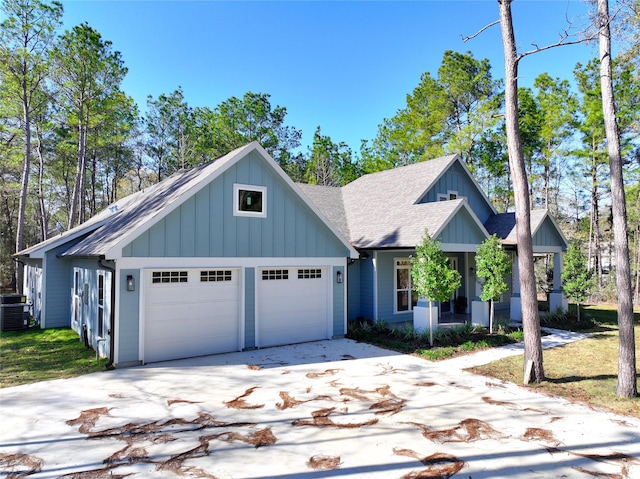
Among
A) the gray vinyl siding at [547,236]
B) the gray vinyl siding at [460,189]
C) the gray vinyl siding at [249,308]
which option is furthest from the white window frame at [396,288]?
the gray vinyl siding at [547,236]

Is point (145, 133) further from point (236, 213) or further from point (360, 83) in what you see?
point (236, 213)

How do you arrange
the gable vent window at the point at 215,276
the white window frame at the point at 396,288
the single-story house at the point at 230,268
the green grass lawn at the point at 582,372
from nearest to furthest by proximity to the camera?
the green grass lawn at the point at 582,372 → the single-story house at the point at 230,268 → the gable vent window at the point at 215,276 → the white window frame at the point at 396,288

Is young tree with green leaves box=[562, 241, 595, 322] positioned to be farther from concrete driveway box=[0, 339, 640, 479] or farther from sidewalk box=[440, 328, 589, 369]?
concrete driveway box=[0, 339, 640, 479]

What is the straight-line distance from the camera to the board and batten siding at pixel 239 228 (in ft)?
27.9

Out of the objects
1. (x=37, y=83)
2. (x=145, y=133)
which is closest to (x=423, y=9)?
(x=37, y=83)

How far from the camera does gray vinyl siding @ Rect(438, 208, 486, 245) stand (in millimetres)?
12306

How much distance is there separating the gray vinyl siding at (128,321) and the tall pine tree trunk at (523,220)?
26.3 ft

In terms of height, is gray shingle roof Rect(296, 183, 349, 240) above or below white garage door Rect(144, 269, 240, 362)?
above

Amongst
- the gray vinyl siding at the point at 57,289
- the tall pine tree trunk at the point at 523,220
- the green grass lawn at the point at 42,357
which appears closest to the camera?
the tall pine tree trunk at the point at 523,220

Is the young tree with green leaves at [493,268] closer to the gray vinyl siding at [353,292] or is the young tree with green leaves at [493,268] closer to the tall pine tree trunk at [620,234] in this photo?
the gray vinyl siding at [353,292]

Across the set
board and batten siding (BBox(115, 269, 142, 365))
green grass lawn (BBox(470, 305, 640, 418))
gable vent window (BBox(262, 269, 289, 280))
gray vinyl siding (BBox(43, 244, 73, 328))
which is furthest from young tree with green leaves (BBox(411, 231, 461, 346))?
gray vinyl siding (BBox(43, 244, 73, 328))

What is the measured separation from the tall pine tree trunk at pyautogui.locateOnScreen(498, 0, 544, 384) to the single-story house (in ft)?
12.8

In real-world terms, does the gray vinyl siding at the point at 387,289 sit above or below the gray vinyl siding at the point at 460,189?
below

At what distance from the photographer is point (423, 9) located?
1365 centimetres
